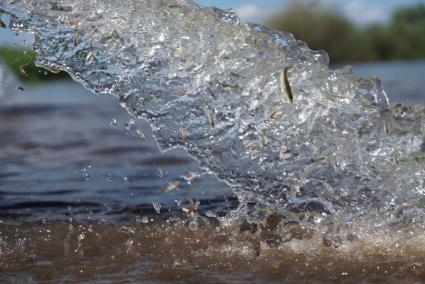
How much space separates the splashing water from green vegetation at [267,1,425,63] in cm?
3862

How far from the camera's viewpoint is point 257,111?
140 inches

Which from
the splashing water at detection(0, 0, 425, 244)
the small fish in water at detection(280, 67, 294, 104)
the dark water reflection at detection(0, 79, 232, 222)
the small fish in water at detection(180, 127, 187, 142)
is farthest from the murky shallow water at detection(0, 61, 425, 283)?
the small fish in water at detection(280, 67, 294, 104)

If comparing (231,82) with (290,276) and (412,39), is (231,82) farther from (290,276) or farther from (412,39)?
(412,39)

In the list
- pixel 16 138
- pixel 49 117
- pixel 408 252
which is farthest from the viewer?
pixel 49 117

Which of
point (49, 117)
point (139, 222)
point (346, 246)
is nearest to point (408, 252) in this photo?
point (346, 246)

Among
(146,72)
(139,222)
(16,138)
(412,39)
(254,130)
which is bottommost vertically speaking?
(139,222)

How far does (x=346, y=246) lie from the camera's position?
3.20m

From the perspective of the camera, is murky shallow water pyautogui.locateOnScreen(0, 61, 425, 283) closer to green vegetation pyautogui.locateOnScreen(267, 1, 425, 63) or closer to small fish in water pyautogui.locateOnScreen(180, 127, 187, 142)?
small fish in water pyautogui.locateOnScreen(180, 127, 187, 142)

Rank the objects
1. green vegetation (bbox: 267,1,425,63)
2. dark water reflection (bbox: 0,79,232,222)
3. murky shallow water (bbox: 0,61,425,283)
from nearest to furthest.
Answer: murky shallow water (bbox: 0,61,425,283)
dark water reflection (bbox: 0,79,232,222)
green vegetation (bbox: 267,1,425,63)

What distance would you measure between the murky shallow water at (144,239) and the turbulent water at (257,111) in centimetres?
7

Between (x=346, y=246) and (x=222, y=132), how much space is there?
2.44ft

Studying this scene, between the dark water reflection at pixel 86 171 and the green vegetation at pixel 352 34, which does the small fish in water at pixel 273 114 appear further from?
the green vegetation at pixel 352 34

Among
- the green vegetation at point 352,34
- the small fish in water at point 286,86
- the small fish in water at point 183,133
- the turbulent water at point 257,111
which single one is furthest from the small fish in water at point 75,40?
the green vegetation at point 352,34

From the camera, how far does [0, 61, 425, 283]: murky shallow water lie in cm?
291
